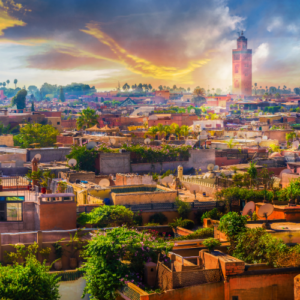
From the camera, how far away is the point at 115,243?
1020cm

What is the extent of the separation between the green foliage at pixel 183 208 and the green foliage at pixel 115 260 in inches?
237

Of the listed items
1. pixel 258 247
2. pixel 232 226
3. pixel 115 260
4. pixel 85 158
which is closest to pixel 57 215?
pixel 115 260

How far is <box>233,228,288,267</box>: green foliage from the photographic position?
999 centimetres

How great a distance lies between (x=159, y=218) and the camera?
1650 centimetres

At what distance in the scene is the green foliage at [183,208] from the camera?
54.8 feet

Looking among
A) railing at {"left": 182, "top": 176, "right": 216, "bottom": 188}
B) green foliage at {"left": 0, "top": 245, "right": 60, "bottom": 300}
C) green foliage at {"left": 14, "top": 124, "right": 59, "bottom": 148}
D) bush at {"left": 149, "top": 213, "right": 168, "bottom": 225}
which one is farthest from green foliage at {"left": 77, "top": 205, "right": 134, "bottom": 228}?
green foliage at {"left": 14, "top": 124, "right": 59, "bottom": 148}

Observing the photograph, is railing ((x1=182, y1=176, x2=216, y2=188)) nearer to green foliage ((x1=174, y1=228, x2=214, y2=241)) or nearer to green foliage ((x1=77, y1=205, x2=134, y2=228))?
green foliage ((x1=77, y1=205, x2=134, y2=228))

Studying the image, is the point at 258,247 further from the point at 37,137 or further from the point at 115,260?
the point at 37,137

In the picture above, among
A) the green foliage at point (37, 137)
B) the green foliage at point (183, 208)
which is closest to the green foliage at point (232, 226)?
the green foliage at point (183, 208)

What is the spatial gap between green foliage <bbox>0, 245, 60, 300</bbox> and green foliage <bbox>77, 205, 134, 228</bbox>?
463 centimetres

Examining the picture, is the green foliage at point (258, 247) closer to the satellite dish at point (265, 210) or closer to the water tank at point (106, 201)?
the satellite dish at point (265, 210)

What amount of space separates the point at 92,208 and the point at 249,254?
661cm

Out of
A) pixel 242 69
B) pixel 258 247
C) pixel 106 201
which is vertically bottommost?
pixel 258 247

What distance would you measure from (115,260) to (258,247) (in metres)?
2.78
